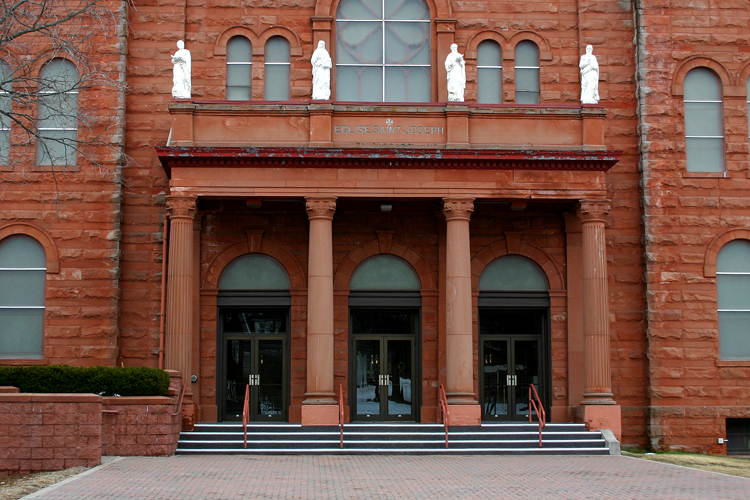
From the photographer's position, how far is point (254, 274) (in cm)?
2497

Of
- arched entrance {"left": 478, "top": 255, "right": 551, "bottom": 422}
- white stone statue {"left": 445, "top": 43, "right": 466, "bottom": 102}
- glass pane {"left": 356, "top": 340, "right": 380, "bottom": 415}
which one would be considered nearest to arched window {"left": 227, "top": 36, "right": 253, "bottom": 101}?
white stone statue {"left": 445, "top": 43, "right": 466, "bottom": 102}

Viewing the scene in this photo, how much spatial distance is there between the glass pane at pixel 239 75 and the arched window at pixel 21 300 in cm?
690

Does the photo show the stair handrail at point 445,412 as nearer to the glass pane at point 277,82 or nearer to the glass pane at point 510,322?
the glass pane at point 510,322

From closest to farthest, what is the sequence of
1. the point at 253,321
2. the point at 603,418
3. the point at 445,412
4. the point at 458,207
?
the point at 445,412 < the point at 603,418 < the point at 458,207 < the point at 253,321

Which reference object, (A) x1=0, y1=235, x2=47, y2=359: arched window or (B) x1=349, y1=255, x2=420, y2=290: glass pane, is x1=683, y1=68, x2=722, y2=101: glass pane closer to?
(B) x1=349, y1=255, x2=420, y2=290: glass pane

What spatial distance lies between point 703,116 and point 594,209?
5.12 meters

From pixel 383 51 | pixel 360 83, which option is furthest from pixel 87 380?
pixel 383 51

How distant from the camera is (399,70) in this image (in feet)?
83.7

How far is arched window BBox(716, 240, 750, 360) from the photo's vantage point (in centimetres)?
2473

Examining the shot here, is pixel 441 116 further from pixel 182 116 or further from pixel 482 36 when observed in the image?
pixel 182 116

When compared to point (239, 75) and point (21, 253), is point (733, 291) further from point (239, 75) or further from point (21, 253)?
point (21, 253)

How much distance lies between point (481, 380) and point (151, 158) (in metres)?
10.8

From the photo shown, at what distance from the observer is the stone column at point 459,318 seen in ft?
72.5

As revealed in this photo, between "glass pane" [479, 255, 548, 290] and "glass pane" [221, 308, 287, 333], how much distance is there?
562cm
